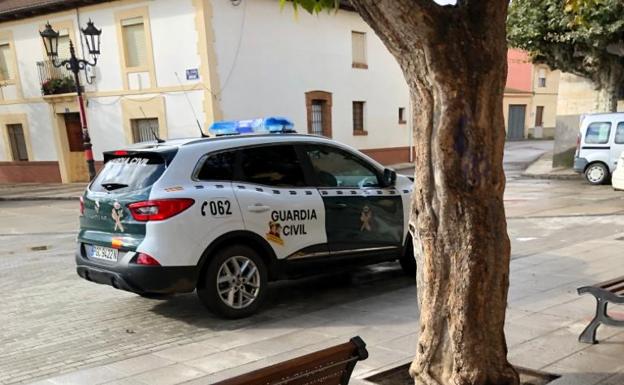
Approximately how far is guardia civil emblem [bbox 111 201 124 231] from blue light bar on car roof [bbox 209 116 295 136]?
5.66 feet

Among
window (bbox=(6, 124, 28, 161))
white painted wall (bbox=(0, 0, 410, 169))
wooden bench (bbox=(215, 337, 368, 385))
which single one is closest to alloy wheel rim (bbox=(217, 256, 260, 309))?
wooden bench (bbox=(215, 337, 368, 385))

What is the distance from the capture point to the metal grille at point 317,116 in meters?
21.7

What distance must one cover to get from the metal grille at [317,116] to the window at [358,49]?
2513mm

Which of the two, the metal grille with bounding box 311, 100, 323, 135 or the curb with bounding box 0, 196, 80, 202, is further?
the metal grille with bounding box 311, 100, 323, 135

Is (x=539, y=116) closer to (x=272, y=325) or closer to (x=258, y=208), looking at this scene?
(x=258, y=208)

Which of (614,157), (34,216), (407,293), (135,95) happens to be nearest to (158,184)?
(407,293)

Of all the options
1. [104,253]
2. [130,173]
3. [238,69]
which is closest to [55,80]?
[238,69]

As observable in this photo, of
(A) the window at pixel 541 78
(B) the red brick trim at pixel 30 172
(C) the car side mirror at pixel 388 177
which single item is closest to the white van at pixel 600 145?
(C) the car side mirror at pixel 388 177

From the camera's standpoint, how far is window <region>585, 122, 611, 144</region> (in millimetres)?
15328

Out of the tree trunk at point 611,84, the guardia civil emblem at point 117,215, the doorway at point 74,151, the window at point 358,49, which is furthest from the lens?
the window at point 358,49

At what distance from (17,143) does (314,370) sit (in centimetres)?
2500

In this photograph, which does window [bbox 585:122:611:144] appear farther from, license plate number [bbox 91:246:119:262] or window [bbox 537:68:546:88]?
window [bbox 537:68:546:88]

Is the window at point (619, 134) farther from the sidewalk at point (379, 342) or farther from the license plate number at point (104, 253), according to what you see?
the license plate number at point (104, 253)

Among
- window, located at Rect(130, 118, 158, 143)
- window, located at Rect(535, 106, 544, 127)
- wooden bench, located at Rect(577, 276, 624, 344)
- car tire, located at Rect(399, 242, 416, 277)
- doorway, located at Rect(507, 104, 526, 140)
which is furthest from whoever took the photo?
window, located at Rect(535, 106, 544, 127)
